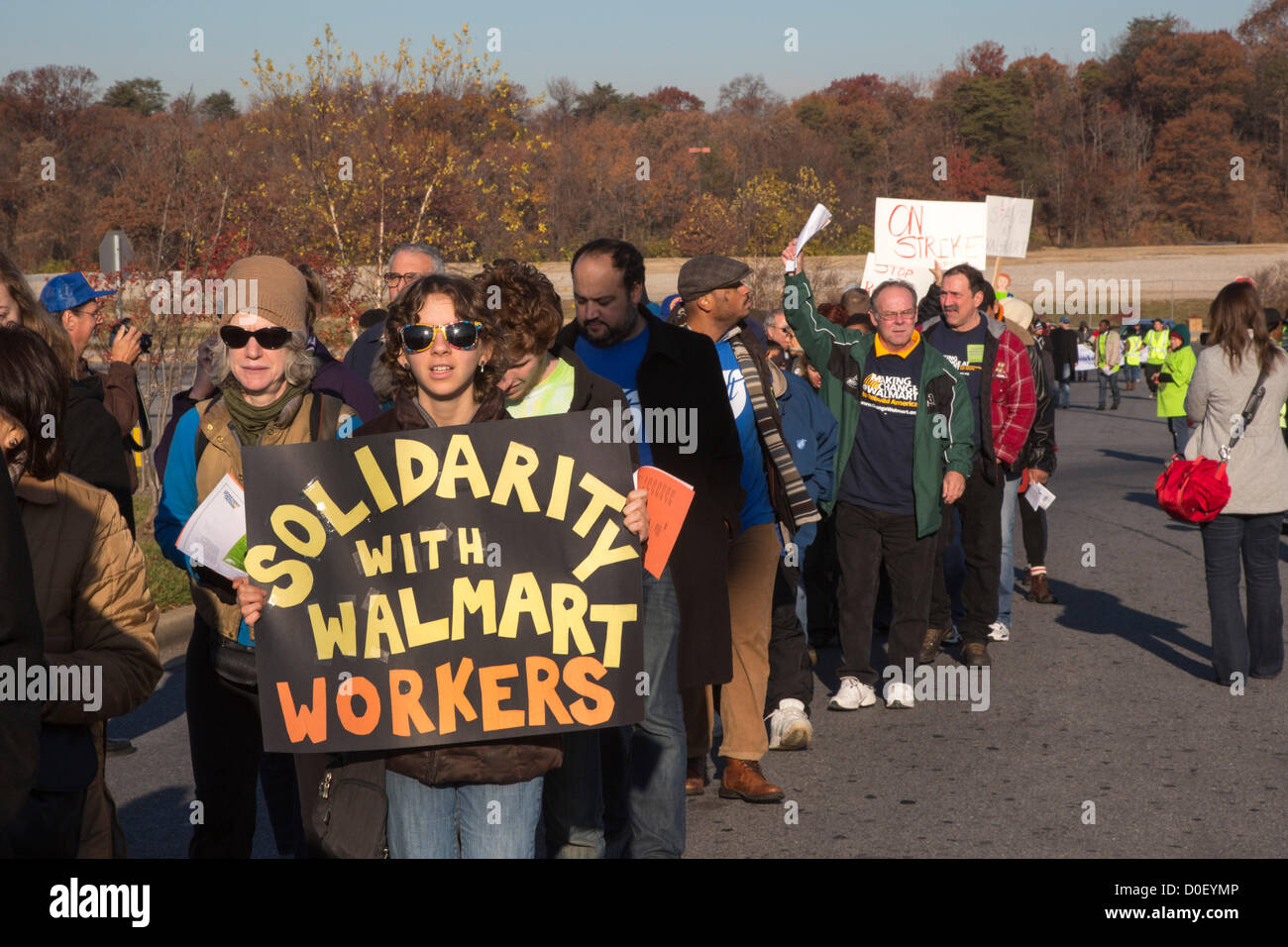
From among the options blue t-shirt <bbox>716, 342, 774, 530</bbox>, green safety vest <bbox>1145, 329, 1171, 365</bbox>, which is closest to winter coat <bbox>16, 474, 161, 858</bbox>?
blue t-shirt <bbox>716, 342, 774, 530</bbox>

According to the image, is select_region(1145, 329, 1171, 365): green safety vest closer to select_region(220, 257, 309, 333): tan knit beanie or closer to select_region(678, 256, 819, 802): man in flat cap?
select_region(678, 256, 819, 802): man in flat cap

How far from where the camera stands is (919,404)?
23.7ft

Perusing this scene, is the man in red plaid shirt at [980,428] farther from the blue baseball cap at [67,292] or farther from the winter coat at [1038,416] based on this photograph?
the blue baseball cap at [67,292]

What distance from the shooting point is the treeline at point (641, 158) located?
19.7 metres

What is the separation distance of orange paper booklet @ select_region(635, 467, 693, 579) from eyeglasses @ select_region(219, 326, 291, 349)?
109 centimetres

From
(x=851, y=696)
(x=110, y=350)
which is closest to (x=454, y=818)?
(x=851, y=696)

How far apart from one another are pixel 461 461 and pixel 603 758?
75.8 inches

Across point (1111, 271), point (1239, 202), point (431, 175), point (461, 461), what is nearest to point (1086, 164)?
point (1239, 202)

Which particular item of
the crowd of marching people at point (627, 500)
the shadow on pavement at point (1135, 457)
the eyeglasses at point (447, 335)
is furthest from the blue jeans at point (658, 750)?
the shadow on pavement at point (1135, 457)

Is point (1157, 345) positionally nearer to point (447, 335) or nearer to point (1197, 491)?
point (1197, 491)

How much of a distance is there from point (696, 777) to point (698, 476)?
1.61 metres

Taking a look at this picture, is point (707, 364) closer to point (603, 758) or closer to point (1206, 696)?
point (603, 758)

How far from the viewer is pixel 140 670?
2881mm

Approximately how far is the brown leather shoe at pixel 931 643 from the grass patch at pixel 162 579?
4.26 metres
